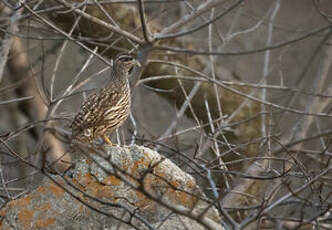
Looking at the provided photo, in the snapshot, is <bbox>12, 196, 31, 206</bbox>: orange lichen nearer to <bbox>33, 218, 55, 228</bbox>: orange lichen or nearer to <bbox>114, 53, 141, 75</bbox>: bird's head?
<bbox>33, 218, 55, 228</bbox>: orange lichen

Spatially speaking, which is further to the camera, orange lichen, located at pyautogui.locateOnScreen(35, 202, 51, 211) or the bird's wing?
the bird's wing

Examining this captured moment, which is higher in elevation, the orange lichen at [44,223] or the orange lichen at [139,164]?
the orange lichen at [139,164]

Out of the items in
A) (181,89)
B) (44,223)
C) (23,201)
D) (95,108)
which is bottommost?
(181,89)

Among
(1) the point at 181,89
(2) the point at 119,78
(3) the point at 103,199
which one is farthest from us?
(1) the point at 181,89

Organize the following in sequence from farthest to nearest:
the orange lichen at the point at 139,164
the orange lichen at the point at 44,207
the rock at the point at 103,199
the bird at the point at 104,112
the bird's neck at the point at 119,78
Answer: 1. the bird's neck at the point at 119,78
2. the bird at the point at 104,112
3. the orange lichen at the point at 139,164
4. the orange lichen at the point at 44,207
5. the rock at the point at 103,199

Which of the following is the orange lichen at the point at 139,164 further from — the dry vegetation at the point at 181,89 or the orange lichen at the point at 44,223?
the dry vegetation at the point at 181,89

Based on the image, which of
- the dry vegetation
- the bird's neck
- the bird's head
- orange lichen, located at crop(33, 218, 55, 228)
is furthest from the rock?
the bird's head

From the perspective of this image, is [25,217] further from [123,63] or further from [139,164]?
[123,63]

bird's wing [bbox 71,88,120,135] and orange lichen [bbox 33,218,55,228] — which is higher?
bird's wing [bbox 71,88,120,135]

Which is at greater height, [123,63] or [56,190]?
[123,63]

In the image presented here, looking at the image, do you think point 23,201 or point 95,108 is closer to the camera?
point 23,201

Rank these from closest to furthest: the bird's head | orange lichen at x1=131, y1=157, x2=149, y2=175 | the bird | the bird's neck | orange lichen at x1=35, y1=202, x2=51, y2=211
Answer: orange lichen at x1=35, y1=202, x2=51, y2=211 < orange lichen at x1=131, y1=157, x2=149, y2=175 < the bird < the bird's neck < the bird's head

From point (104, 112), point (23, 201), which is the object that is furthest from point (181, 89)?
point (23, 201)

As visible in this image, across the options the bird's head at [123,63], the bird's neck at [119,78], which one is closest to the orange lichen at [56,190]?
the bird's neck at [119,78]
